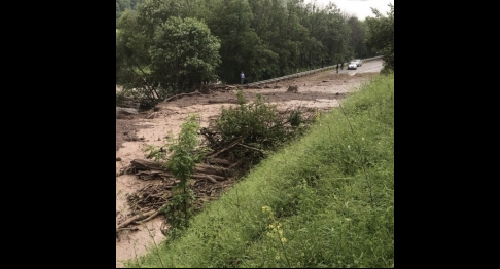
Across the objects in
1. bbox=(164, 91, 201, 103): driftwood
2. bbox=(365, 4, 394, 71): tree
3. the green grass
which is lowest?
the green grass

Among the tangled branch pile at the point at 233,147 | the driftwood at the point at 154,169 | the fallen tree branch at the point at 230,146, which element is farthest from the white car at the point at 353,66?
the driftwood at the point at 154,169

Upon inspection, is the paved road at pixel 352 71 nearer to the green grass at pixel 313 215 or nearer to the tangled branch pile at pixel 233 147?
the tangled branch pile at pixel 233 147

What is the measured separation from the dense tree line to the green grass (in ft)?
18.2

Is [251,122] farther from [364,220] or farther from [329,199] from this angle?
[364,220]

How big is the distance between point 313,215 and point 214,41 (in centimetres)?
768

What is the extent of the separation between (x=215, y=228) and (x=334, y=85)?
13.4 meters

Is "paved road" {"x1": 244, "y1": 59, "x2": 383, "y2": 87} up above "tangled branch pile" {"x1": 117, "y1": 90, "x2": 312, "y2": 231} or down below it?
above

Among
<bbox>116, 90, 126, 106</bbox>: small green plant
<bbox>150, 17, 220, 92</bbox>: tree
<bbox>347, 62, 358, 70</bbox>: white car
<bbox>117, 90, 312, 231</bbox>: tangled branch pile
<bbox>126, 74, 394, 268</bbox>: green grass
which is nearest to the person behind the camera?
<bbox>126, 74, 394, 268</bbox>: green grass

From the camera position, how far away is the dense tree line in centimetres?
1010

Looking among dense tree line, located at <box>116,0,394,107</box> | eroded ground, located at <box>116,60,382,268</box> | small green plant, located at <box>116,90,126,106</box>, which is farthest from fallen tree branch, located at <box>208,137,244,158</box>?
small green plant, located at <box>116,90,126,106</box>

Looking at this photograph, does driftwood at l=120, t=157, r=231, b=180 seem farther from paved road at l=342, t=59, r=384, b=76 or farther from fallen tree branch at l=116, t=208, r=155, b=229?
paved road at l=342, t=59, r=384, b=76

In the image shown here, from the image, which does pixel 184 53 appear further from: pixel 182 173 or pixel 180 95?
pixel 182 173

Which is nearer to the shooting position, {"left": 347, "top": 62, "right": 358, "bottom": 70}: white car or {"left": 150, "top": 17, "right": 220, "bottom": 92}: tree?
{"left": 150, "top": 17, "right": 220, "bottom": 92}: tree

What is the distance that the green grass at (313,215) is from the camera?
8.50 ft
